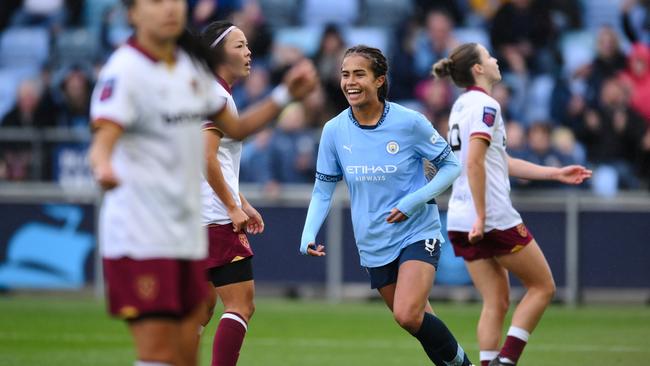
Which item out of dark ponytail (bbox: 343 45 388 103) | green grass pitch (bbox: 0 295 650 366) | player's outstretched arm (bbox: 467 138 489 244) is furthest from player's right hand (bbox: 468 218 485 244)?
green grass pitch (bbox: 0 295 650 366)

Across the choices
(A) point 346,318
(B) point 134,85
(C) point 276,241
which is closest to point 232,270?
(B) point 134,85

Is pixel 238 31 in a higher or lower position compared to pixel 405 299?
higher

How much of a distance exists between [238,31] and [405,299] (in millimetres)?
2171

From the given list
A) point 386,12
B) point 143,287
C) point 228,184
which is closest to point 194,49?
point 143,287

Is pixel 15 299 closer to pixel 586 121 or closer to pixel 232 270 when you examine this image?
pixel 586 121

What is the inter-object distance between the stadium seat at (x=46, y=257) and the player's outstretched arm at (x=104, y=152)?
12.0 metres

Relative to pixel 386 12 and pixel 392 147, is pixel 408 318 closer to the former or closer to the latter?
pixel 392 147

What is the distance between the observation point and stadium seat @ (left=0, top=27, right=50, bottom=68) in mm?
22844

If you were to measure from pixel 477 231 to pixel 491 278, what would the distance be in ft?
1.98

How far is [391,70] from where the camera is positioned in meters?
20.3

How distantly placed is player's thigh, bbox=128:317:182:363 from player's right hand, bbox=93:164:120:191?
726mm

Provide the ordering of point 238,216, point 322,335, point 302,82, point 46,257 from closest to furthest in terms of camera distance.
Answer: point 302,82 → point 238,216 → point 322,335 → point 46,257

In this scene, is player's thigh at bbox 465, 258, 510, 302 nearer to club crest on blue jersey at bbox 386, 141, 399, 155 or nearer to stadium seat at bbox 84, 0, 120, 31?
club crest on blue jersey at bbox 386, 141, 399, 155

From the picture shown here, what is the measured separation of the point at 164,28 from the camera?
19.5 feet
